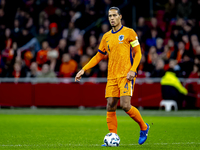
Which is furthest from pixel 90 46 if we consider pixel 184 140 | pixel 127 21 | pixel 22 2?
pixel 184 140

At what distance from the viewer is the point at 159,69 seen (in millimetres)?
17359

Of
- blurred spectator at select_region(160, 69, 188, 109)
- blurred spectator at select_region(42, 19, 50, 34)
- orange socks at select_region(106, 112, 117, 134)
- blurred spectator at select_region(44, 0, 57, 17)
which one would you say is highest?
blurred spectator at select_region(44, 0, 57, 17)

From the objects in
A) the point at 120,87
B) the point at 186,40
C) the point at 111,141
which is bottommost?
the point at 111,141

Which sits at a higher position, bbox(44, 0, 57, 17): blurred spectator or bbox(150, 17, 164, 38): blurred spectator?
bbox(44, 0, 57, 17): blurred spectator

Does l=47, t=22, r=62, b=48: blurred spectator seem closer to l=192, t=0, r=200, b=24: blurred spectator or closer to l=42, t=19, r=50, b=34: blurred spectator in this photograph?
l=42, t=19, r=50, b=34: blurred spectator

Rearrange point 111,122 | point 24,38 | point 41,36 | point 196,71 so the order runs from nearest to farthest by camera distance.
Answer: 1. point 111,122
2. point 196,71
3. point 24,38
4. point 41,36

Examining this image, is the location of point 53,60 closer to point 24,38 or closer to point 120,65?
point 24,38

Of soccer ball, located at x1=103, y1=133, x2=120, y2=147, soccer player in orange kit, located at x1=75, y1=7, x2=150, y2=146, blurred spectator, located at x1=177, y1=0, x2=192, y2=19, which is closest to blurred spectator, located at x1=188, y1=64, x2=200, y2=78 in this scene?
blurred spectator, located at x1=177, y1=0, x2=192, y2=19

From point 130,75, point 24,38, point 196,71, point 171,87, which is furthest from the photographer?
point 24,38

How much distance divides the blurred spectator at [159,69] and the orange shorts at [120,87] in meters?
9.84

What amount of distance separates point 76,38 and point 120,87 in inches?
516

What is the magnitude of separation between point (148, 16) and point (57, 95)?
6.98 m

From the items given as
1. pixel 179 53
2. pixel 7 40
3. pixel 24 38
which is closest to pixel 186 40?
pixel 179 53

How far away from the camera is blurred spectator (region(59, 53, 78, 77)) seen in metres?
18.3
